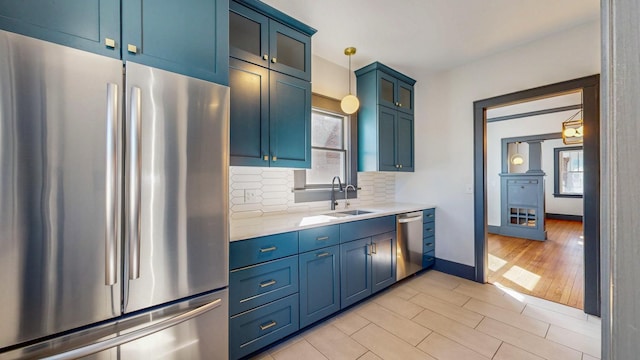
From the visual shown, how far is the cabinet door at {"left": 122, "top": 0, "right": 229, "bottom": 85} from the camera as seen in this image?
1262 millimetres

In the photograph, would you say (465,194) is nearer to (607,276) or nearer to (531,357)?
(531,357)

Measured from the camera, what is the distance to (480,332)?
7.03ft

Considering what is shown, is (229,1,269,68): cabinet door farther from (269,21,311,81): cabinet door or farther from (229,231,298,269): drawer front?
(229,231,298,269): drawer front

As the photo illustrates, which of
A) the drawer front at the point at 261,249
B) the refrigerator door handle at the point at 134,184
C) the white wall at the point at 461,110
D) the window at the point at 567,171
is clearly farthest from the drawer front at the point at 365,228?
the window at the point at 567,171

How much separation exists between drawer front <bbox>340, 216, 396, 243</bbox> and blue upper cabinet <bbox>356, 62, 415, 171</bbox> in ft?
2.35

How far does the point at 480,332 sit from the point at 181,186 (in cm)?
255

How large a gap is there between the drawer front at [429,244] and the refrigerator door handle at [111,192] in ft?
10.6

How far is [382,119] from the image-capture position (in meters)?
3.26

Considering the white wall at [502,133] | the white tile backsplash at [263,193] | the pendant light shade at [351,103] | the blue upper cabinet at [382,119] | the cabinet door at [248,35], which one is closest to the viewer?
the cabinet door at [248,35]

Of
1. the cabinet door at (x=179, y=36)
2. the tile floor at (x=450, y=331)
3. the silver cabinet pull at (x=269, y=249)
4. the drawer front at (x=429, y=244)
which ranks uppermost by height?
the cabinet door at (x=179, y=36)

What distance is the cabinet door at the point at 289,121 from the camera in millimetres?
2195

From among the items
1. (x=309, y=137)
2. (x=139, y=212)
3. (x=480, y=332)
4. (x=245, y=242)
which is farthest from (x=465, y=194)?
(x=139, y=212)

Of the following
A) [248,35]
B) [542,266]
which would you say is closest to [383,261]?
[248,35]

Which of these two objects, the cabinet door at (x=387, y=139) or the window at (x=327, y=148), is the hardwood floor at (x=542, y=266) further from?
the window at (x=327, y=148)
